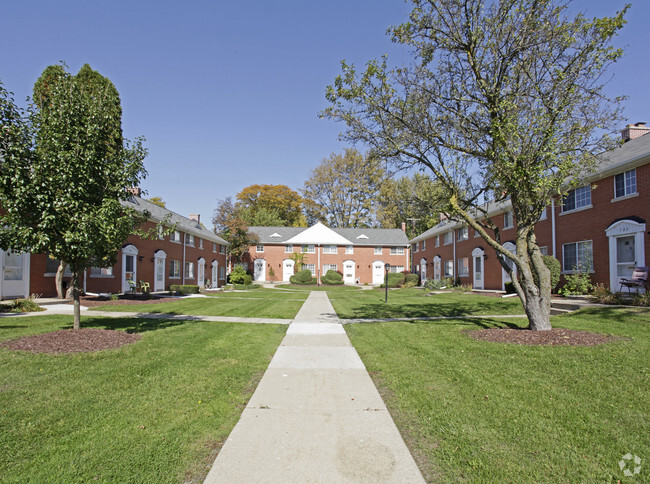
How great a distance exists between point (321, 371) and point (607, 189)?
50.0ft

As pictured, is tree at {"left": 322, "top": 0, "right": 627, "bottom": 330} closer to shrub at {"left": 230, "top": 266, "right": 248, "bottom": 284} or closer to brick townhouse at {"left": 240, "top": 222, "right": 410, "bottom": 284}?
shrub at {"left": 230, "top": 266, "right": 248, "bottom": 284}

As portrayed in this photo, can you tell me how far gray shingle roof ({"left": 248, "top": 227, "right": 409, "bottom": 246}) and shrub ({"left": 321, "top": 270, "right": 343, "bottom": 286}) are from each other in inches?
197

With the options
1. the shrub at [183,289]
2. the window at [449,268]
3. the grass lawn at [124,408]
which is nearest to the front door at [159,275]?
the shrub at [183,289]

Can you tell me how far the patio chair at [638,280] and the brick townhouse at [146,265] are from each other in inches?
566

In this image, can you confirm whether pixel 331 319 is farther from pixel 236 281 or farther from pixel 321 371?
pixel 236 281

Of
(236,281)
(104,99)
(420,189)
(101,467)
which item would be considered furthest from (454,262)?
(101,467)

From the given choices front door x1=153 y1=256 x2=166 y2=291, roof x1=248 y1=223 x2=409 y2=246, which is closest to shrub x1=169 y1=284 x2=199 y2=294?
front door x1=153 y1=256 x2=166 y2=291

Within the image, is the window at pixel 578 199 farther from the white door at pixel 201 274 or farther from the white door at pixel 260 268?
the white door at pixel 260 268

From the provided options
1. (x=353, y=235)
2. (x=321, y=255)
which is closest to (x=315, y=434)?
(x=321, y=255)

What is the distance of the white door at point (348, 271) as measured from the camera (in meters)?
42.9

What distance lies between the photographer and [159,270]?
79.9ft

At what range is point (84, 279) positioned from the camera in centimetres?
1841

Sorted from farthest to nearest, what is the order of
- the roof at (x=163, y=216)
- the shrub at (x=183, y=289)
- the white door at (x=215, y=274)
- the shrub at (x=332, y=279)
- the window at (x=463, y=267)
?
the shrub at (x=332, y=279), the white door at (x=215, y=274), the window at (x=463, y=267), the shrub at (x=183, y=289), the roof at (x=163, y=216)

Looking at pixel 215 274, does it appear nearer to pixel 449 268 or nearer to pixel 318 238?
pixel 318 238
